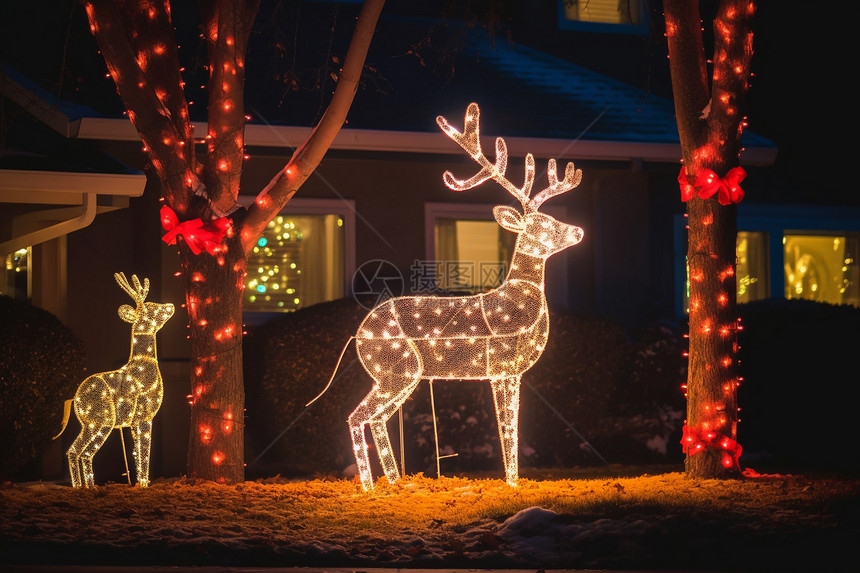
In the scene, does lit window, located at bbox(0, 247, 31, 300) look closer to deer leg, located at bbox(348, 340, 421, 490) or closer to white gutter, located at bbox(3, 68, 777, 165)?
white gutter, located at bbox(3, 68, 777, 165)

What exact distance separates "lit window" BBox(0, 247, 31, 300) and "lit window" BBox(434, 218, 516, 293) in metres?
4.88

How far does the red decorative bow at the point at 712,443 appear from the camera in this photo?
8.47 metres

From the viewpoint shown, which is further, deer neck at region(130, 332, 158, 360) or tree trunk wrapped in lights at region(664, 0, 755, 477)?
deer neck at region(130, 332, 158, 360)

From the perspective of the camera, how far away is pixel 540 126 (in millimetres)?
11789

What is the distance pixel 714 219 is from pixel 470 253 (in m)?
4.23

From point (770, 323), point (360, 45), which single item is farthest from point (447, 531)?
point (770, 323)

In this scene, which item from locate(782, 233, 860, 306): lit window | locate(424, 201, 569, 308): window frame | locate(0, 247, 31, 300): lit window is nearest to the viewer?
locate(0, 247, 31, 300): lit window

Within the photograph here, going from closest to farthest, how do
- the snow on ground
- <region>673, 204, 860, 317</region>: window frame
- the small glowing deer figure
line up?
1. the snow on ground
2. the small glowing deer figure
3. <region>673, 204, 860, 317</region>: window frame

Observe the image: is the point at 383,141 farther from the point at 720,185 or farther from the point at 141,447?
the point at 141,447

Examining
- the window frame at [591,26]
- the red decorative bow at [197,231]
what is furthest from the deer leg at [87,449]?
the window frame at [591,26]

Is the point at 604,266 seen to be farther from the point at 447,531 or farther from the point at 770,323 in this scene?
the point at 447,531

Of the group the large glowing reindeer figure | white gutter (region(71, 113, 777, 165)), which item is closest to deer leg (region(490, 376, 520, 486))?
the large glowing reindeer figure

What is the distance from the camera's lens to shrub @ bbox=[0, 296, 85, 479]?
29.0ft

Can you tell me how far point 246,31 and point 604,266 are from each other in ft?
19.2
